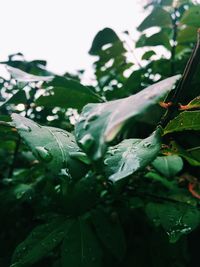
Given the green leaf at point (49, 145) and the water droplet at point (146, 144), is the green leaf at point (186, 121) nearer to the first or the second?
the water droplet at point (146, 144)

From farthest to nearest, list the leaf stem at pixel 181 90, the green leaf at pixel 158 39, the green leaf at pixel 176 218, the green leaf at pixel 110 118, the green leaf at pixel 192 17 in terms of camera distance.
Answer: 1. the green leaf at pixel 158 39
2. the green leaf at pixel 192 17
3. the green leaf at pixel 176 218
4. the leaf stem at pixel 181 90
5. the green leaf at pixel 110 118

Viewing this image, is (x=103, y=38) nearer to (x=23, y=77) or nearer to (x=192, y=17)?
(x=192, y=17)

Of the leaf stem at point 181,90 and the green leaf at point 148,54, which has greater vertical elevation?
the leaf stem at point 181,90

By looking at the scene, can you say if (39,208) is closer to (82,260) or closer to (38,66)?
(82,260)

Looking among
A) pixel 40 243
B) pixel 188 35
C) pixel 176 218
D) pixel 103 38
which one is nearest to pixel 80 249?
pixel 40 243

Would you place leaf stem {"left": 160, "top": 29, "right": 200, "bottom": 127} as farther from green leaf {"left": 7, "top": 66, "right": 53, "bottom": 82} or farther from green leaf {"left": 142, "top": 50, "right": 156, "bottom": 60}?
green leaf {"left": 142, "top": 50, "right": 156, "bottom": 60}

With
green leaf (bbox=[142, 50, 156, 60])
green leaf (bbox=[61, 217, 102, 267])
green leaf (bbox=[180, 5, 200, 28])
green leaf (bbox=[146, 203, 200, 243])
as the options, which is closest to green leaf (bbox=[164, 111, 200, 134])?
green leaf (bbox=[146, 203, 200, 243])

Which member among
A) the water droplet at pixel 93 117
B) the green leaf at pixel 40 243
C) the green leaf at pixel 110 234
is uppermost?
the water droplet at pixel 93 117

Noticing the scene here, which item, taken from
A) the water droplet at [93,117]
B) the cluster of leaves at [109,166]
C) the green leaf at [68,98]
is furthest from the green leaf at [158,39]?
the water droplet at [93,117]
